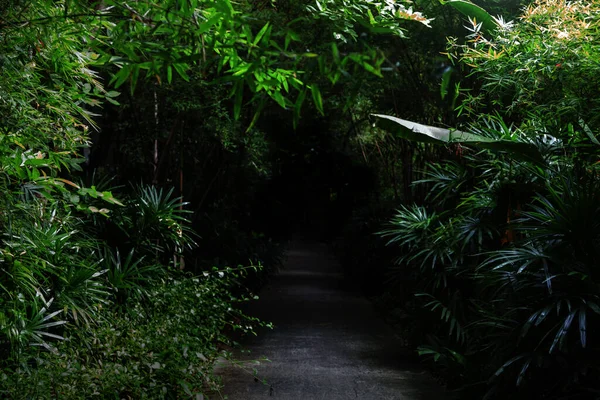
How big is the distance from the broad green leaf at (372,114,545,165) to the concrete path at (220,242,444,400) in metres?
2.36

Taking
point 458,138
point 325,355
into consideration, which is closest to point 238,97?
point 458,138

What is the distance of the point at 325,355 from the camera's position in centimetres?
746

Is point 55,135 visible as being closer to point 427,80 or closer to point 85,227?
point 85,227

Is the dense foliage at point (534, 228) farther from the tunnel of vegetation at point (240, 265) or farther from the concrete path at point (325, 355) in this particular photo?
the concrete path at point (325, 355)

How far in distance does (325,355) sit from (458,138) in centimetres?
358

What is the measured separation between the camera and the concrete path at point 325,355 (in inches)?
233

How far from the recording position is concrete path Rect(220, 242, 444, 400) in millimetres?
5922

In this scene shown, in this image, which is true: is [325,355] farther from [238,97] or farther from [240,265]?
[238,97]

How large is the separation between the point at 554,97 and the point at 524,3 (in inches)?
136

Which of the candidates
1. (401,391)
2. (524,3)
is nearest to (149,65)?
(401,391)

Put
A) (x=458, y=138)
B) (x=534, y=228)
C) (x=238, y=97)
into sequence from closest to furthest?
(x=238, y=97) → (x=534, y=228) → (x=458, y=138)

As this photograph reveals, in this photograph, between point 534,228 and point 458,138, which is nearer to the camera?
point 534,228

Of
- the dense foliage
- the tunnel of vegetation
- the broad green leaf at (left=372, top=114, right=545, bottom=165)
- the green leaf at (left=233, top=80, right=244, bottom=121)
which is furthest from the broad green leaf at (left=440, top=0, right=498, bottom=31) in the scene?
the green leaf at (left=233, top=80, right=244, bottom=121)

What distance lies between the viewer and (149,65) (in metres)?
2.29
